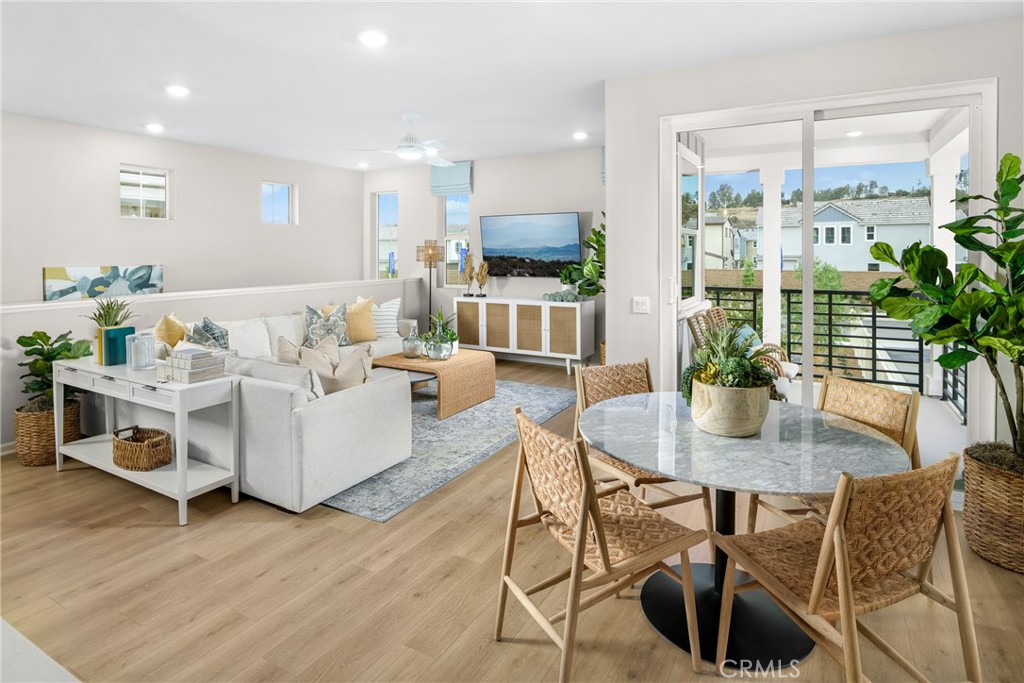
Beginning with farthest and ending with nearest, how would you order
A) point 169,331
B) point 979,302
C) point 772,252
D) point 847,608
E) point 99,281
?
point 99,281 → point 169,331 → point 772,252 → point 979,302 → point 847,608

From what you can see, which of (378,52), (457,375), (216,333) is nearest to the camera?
(378,52)

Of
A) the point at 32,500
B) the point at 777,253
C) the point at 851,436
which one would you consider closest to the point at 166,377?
the point at 32,500

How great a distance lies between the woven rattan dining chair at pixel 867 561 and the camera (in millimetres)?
1404

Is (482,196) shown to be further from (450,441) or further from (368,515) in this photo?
(368,515)

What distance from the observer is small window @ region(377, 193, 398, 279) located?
839cm

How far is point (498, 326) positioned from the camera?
279 inches

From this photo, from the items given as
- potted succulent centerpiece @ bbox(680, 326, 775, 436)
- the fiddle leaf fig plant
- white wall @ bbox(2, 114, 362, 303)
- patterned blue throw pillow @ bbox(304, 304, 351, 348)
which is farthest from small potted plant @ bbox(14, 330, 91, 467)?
the fiddle leaf fig plant

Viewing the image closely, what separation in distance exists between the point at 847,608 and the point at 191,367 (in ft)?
9.69

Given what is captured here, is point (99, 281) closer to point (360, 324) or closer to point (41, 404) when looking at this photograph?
point (41, 404)

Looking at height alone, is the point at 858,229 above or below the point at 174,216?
below

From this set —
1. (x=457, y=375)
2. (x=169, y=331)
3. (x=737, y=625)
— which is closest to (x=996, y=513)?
(x=737, y=625)

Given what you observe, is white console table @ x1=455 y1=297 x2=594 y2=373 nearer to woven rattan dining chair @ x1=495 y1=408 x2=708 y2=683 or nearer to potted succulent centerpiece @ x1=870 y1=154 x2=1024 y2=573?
potted succulent centerpiece @ x1=870 y1=154 x2=1024 y2=573

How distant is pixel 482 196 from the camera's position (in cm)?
756

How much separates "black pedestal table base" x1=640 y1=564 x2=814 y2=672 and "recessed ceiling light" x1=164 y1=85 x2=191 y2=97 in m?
4.51
